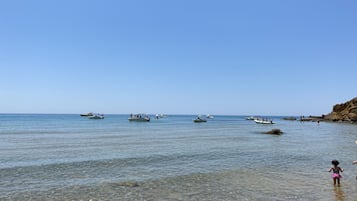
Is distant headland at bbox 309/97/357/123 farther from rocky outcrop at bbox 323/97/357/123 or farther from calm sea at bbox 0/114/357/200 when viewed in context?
calm sea at bbox 0/114/357/200

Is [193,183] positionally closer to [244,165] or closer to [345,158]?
[244,165]

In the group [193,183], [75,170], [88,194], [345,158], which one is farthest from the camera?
[345,158]

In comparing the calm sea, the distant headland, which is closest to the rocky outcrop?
the distant headland

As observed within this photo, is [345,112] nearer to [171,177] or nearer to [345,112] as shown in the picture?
[345,112]

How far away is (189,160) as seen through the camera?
2425cm

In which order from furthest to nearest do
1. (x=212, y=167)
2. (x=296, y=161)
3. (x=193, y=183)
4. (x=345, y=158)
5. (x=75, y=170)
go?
(x=345, y=158) < (x=296, y=161) < (x=212, y=167) < (x=75, y=170) < (x=193, y=183)

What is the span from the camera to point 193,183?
54.1 feet

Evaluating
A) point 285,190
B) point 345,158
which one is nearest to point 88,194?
point 285,190

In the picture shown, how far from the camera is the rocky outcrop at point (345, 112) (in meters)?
111

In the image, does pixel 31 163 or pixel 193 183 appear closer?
pixel 193 183

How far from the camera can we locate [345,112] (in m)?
119

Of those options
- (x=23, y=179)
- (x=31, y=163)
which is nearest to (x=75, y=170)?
(x=23, y=179)

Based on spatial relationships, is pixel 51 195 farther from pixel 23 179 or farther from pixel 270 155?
pixel 270 155

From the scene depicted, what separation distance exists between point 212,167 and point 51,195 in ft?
35.7
